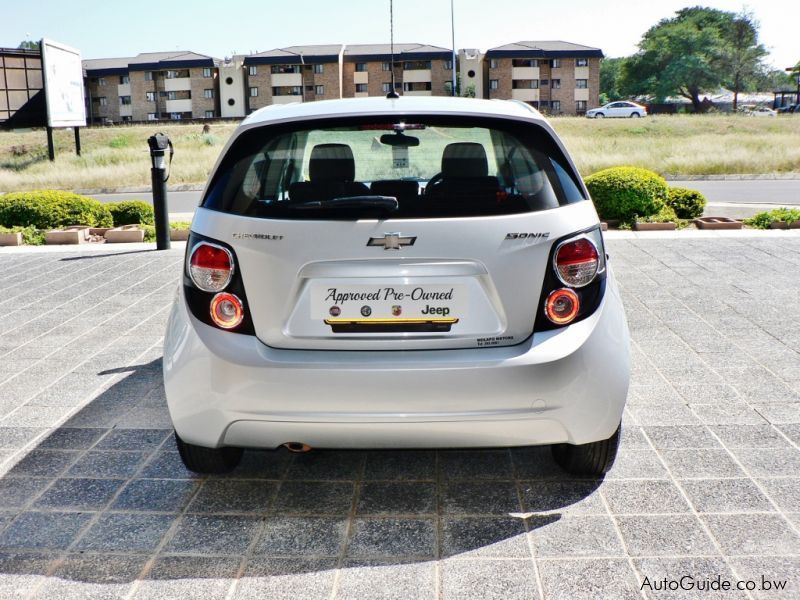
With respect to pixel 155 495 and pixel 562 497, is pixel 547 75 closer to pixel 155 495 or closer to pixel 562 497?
pixel 562 497

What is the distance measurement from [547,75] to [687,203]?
80352 millimetres

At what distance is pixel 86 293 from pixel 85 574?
5.90 meters

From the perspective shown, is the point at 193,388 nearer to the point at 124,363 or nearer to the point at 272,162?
the point at 272,162

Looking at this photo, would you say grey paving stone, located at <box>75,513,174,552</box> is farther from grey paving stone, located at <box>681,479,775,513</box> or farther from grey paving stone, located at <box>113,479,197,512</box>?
grey paving stone, located at <box>681,479,775,513</box>

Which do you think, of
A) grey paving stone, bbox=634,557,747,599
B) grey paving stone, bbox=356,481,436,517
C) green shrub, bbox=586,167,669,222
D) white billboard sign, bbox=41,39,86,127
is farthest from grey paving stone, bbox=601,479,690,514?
white billboard sign, bbox=41,39,86,127

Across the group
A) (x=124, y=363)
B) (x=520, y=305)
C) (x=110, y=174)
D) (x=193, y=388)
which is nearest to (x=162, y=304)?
(x=124, y=363)

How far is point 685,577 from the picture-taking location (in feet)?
9.14

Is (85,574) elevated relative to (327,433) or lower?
lower

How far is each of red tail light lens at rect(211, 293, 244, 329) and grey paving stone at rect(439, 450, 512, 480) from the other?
1.16m

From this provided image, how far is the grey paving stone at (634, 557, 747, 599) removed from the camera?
270 centimetres

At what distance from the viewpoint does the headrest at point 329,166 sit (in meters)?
3.85

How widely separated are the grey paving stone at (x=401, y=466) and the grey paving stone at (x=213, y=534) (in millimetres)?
678

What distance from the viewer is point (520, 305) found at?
3.04 meters

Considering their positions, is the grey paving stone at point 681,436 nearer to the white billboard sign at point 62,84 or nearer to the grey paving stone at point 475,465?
the grey paving stone at point 475,465
